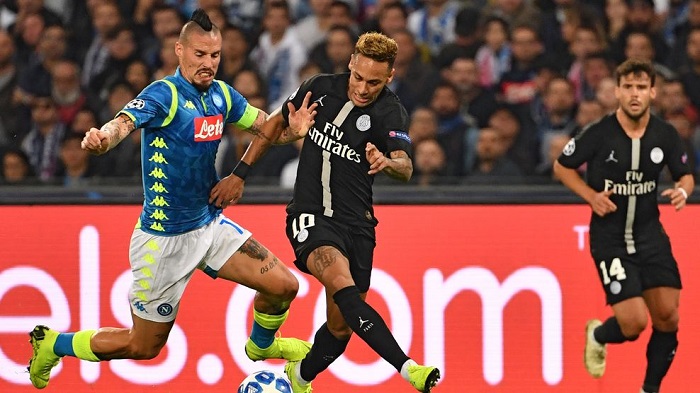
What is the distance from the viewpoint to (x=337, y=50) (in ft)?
34.9

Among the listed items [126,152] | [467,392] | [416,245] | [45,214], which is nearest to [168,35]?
[126,152]

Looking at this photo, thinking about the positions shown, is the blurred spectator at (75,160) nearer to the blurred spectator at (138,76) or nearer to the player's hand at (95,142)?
the blurred spectator at (138,76)

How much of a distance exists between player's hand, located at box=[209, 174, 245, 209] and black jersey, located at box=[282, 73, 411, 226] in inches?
13.0

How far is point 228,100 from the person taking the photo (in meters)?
7.06

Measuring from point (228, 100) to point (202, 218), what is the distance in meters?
0.69

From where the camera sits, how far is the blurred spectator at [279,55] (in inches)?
430

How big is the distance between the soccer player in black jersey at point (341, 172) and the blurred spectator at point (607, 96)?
3.71 meters

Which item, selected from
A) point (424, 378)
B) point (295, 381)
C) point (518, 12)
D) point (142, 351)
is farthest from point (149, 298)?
point (518, 12)

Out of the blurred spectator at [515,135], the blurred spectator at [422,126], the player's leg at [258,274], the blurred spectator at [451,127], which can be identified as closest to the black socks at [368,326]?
the player's leg at [258,274]

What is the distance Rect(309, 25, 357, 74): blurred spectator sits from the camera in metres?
10.6

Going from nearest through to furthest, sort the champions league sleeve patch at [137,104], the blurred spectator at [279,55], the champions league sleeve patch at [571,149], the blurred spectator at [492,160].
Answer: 1. the champions league sleeve patch at [137,104]
2. the champions league sleeve patch at [571,149]
3. the blurred spectator at [492,160]
4. the blurred spectator at [279,55]

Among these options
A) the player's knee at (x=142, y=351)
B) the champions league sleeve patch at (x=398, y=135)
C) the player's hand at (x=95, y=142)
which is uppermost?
the champions league sleeve patch at (x=398, y=135)

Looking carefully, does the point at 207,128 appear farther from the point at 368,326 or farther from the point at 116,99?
the point at 116,99

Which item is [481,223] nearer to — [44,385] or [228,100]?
[228,100]
